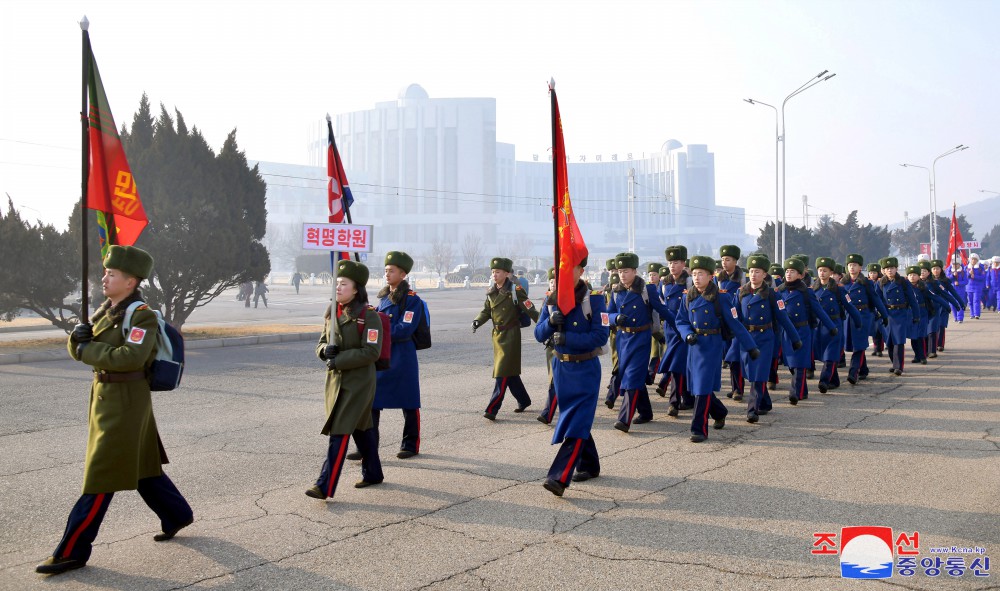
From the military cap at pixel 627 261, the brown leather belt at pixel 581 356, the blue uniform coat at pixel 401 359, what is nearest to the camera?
the brown leather belt at pixel 581 356

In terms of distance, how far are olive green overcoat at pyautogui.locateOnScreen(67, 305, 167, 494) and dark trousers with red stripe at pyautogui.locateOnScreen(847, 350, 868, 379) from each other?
968cm

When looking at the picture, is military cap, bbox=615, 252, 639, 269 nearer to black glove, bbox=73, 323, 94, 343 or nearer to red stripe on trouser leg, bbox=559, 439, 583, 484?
red stripe on trouser leg, bbox=559, 439, 583, 484

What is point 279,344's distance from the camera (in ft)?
61.3

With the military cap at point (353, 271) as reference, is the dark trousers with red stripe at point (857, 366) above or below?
below

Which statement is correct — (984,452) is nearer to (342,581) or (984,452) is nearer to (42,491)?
(342,581)

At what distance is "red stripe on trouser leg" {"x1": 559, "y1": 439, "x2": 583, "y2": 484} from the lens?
5.89m

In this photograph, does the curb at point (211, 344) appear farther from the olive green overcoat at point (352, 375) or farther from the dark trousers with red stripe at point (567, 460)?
the dark trousers with red stripe at point (567, 460)

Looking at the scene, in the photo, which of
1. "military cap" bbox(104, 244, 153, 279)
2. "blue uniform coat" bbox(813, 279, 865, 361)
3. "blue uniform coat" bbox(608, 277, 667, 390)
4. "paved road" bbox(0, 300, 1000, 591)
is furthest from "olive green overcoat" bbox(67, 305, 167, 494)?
"blue uniform coat" bbox(813, 279, 865, 361)

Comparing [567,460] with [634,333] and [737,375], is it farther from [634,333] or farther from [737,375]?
[737,375]

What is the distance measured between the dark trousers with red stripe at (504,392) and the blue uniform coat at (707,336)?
2.10 m

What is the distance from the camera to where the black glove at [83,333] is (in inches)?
185

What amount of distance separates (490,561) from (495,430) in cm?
387

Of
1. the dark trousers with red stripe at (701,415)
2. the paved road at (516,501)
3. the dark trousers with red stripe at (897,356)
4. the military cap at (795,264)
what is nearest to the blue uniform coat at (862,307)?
the dark trousers with red stripe at (897,356)

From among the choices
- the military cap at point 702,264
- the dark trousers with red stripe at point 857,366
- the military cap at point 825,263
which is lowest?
the dark trousers with red stripe at point 857,366
